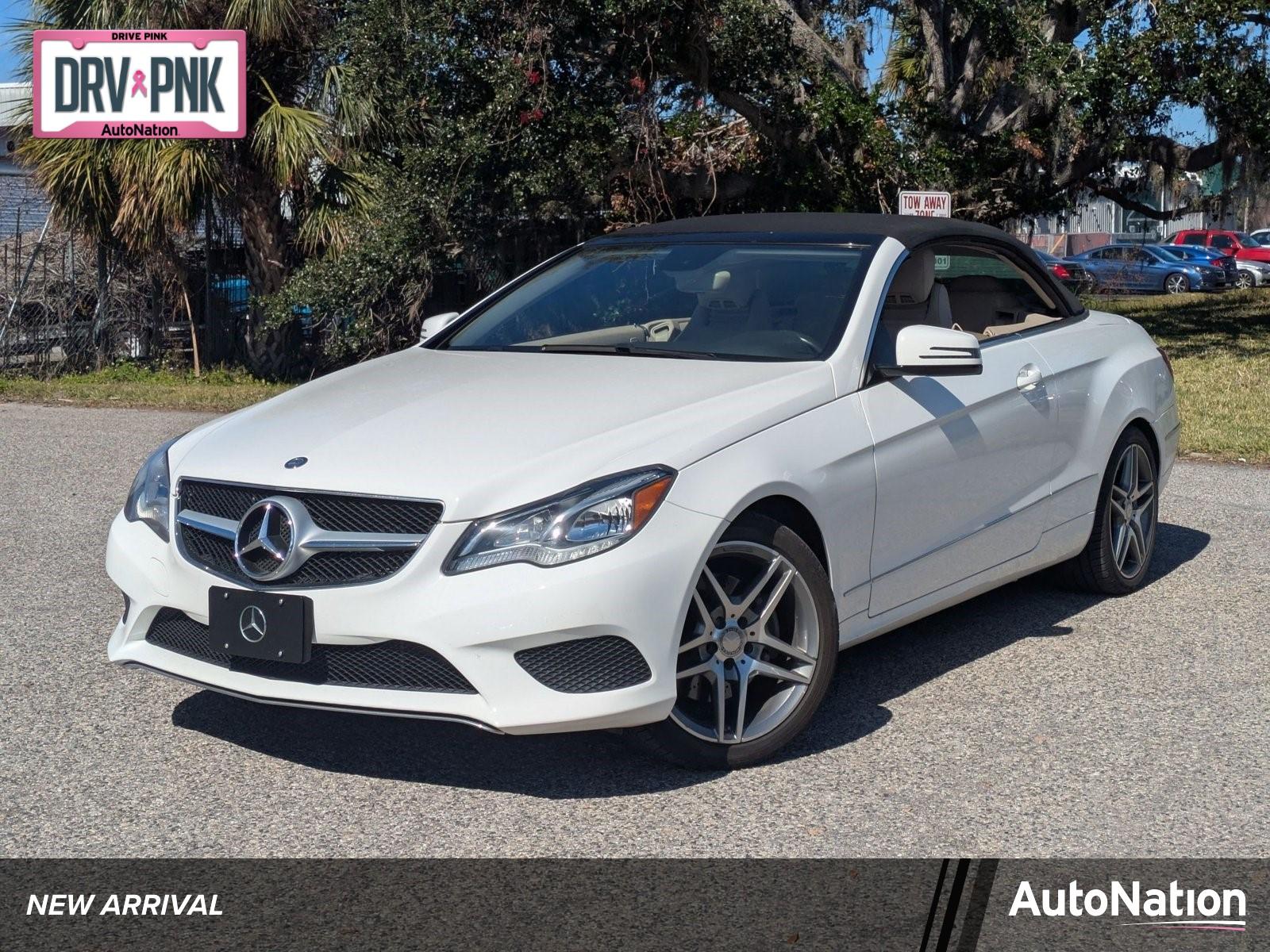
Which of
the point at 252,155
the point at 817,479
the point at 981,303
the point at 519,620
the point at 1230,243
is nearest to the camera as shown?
the point at 519,620

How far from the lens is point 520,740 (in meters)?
4.77

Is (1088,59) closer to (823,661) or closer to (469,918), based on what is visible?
(823,661)

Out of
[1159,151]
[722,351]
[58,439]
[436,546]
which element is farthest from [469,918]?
[1159,151]

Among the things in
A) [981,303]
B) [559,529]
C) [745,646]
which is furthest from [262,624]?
[981,303]

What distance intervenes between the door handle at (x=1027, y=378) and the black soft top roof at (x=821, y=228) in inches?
22.6

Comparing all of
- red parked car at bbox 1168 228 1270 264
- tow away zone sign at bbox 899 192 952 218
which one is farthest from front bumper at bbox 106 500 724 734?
red parked car at bbox 1168 228 1270 264

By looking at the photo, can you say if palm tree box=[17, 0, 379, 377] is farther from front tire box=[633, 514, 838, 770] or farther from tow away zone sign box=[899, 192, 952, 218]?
front tire box=[633, 514, 838, 770]

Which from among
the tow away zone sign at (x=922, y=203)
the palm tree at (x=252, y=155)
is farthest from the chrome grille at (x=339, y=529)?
the palm tree at (x=252, y=155)

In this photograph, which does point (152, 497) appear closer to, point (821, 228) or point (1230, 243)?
→ point (821, 228)

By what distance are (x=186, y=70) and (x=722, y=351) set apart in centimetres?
1187

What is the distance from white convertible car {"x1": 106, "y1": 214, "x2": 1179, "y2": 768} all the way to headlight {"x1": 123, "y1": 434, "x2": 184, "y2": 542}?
1 centimetres

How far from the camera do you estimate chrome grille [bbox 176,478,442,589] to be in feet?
13.4

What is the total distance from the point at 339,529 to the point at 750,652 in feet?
3.95

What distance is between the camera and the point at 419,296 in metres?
16.6
